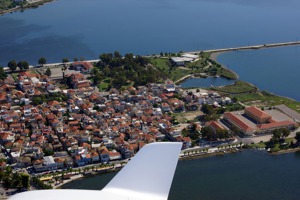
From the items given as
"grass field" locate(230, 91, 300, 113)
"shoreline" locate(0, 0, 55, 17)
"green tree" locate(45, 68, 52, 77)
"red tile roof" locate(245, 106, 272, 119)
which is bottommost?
"grass field" locate(230, 91, 300, 113)

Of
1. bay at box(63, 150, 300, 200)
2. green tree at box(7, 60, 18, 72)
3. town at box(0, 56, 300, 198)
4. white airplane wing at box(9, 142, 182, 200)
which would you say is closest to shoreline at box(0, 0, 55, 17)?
green tree at box(7, 60, 18, 72)

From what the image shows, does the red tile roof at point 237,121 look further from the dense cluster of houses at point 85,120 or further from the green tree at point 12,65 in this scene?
the green tree at point 12,65

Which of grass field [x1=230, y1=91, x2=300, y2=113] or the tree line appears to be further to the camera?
the tree line

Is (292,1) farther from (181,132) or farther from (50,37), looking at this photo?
(181,132)

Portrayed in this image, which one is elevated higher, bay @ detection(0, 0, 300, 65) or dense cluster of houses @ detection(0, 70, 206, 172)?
bay @ detection(0, 0, 300, 65)

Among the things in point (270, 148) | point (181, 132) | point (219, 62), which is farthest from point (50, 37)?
point (270, 148)

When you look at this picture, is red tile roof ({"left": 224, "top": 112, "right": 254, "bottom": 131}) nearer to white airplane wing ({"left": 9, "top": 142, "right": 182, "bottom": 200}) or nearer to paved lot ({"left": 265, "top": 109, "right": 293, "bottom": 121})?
paved lot ({"left": 265, "top": 109, "right": 293, "bottom": 121})

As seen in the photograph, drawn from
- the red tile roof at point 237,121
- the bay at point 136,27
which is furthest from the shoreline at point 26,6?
the red tile roof at point 237,121
